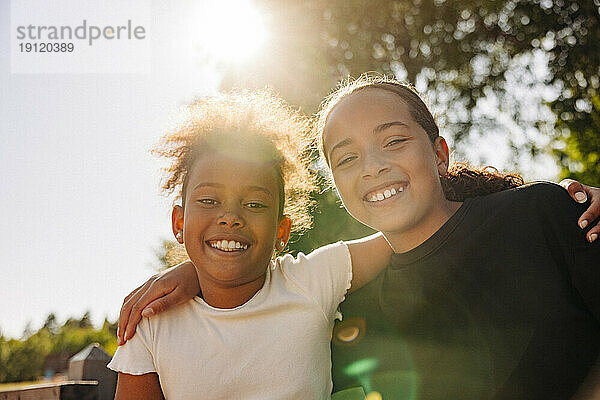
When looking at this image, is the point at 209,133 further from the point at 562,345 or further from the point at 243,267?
the point at 562,345

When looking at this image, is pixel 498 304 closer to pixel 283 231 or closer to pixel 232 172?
pixel 283 231

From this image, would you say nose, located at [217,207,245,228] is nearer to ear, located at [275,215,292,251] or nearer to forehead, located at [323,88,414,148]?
ear, located at [275,215,292,251]

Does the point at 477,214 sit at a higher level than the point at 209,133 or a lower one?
lower

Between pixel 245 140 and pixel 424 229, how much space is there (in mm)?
804

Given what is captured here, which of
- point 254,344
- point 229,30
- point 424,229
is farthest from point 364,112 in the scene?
point 229,30

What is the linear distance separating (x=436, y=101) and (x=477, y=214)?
32.3 ft

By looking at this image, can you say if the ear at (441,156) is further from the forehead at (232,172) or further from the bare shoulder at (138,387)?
the bare shoulder at (138,387)

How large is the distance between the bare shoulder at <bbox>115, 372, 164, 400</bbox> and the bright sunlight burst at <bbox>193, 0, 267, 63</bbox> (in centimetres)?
665

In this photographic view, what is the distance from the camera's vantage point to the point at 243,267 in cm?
215

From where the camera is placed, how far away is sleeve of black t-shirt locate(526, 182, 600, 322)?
1.70 m

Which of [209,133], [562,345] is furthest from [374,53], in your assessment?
[562,345]

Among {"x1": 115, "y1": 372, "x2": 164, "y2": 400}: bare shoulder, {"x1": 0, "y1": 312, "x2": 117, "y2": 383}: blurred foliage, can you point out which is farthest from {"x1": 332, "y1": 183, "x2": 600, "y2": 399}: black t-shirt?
{"x1": 0, "y1": 312, "x2": 117, "y2": 383}: blurred foliage

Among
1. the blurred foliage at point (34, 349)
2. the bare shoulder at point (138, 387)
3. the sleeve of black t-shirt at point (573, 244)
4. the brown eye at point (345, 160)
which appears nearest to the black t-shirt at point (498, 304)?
the sleeve of black t-shirt at point (573, 244)

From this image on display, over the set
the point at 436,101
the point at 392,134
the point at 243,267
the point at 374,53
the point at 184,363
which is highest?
the point at 374,53
